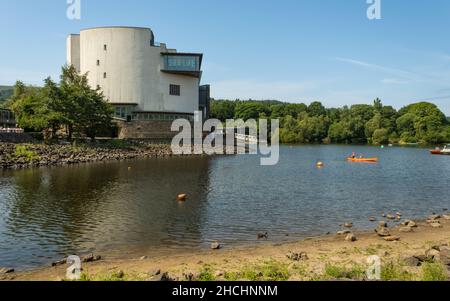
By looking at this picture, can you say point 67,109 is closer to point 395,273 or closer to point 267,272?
point 267,272

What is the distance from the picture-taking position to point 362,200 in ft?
107

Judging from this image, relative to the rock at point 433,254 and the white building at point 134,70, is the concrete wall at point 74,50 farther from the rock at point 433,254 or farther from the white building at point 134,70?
the rock at point 433,254

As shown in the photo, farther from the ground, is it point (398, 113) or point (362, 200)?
point (398, 113)

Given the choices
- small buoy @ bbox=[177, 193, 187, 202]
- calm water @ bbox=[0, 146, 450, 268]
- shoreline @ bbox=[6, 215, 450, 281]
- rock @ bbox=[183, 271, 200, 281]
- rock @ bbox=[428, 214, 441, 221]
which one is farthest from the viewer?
small buoy @ bbox=[177, 193, 187, 202]

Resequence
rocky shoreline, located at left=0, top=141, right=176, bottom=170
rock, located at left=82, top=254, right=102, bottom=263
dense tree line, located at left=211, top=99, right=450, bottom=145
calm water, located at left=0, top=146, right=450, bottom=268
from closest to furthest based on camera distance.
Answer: rock, located at left=82, top=254, right=102, bottom=263 < calm water, located at left=0, top=146, right=450, bottom=268 < rocky shoreline, located at left=0, top=141, right=176, bottom=170 < dense tree line, located at left=211, top=99, right=450, bottom=145

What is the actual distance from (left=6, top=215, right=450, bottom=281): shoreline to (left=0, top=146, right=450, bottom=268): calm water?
168cm

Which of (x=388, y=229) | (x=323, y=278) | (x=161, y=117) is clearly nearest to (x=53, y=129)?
(x=161, y=117)

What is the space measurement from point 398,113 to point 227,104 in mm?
74868

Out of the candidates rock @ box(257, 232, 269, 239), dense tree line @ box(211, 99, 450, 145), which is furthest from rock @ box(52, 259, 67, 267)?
dense tree line @ box(211, 99, 450, 145)

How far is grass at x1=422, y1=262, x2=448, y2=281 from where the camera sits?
12.4 metres

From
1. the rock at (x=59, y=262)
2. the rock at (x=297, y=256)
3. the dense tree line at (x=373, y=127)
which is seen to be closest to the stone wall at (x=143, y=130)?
the rock at (x=59, y=262)

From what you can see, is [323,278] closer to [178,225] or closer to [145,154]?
[178,225]

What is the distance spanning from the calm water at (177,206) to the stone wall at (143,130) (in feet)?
106

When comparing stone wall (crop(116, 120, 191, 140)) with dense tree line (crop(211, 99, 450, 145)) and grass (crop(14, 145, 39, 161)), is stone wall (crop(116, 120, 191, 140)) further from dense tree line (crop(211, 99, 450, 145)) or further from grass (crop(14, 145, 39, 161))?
dense tree line (crop(211, 99, 450, 145))
